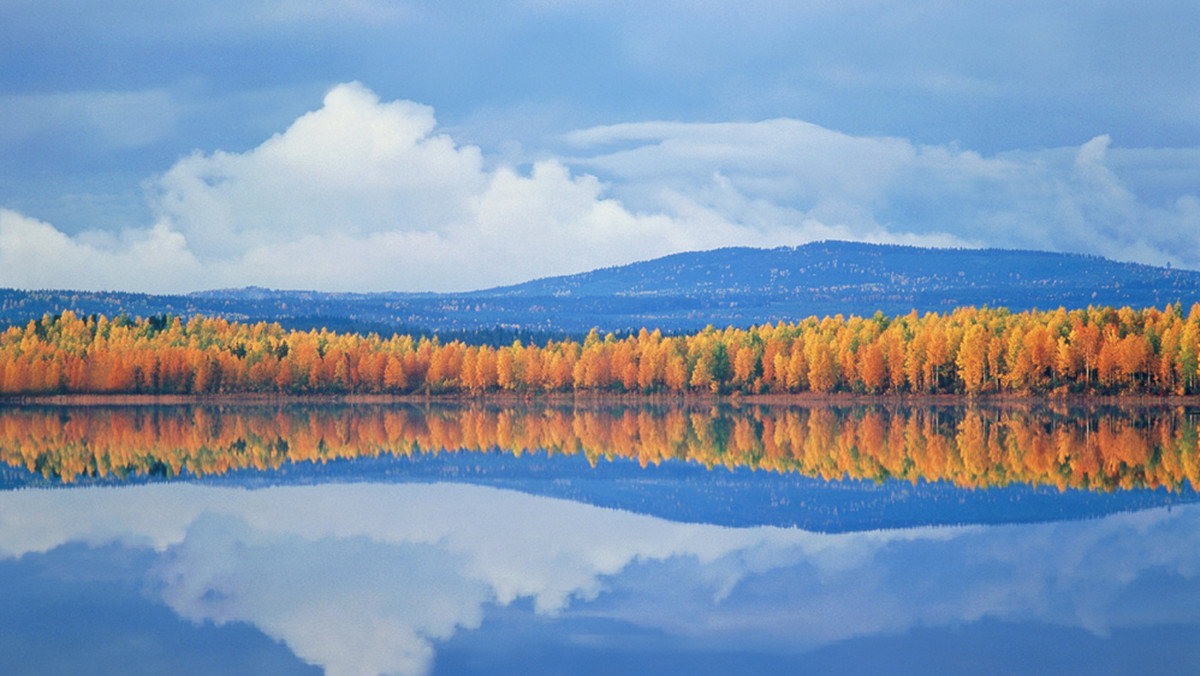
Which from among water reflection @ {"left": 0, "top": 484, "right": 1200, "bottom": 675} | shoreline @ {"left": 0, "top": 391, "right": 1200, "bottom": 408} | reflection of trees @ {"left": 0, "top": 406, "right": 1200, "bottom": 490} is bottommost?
shoreline @ {"left": 0, "top": 391, "right": 1200, "bottom": 408}

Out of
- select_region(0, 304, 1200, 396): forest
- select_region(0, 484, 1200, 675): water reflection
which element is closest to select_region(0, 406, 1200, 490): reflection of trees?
select_region(0, 484, 1200, 675): water reflection

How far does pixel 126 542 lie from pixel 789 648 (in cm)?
2125

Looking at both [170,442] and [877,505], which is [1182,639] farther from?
[170,442]

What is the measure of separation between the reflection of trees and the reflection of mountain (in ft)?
0.52

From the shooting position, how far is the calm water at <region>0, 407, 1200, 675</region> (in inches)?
867

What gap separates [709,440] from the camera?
69.6m

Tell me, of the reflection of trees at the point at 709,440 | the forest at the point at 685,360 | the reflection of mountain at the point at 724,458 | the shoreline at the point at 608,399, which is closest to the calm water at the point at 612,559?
the reflection of mountain at the point at 724,458

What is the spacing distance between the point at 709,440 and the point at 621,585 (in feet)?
138

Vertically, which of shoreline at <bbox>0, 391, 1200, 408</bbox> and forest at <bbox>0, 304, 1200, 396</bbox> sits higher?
forest at <bbox>0, 304, 1200, 396</bbox>

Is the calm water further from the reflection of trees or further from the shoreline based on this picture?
the shoreline

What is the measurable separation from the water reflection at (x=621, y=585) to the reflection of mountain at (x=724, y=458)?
420cm

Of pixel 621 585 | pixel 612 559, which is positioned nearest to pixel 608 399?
pixel 612 559

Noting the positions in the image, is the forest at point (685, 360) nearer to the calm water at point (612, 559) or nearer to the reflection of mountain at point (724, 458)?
the reflection of mountain at point (724, 458)

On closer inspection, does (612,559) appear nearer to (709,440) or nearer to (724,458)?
(724,458)
